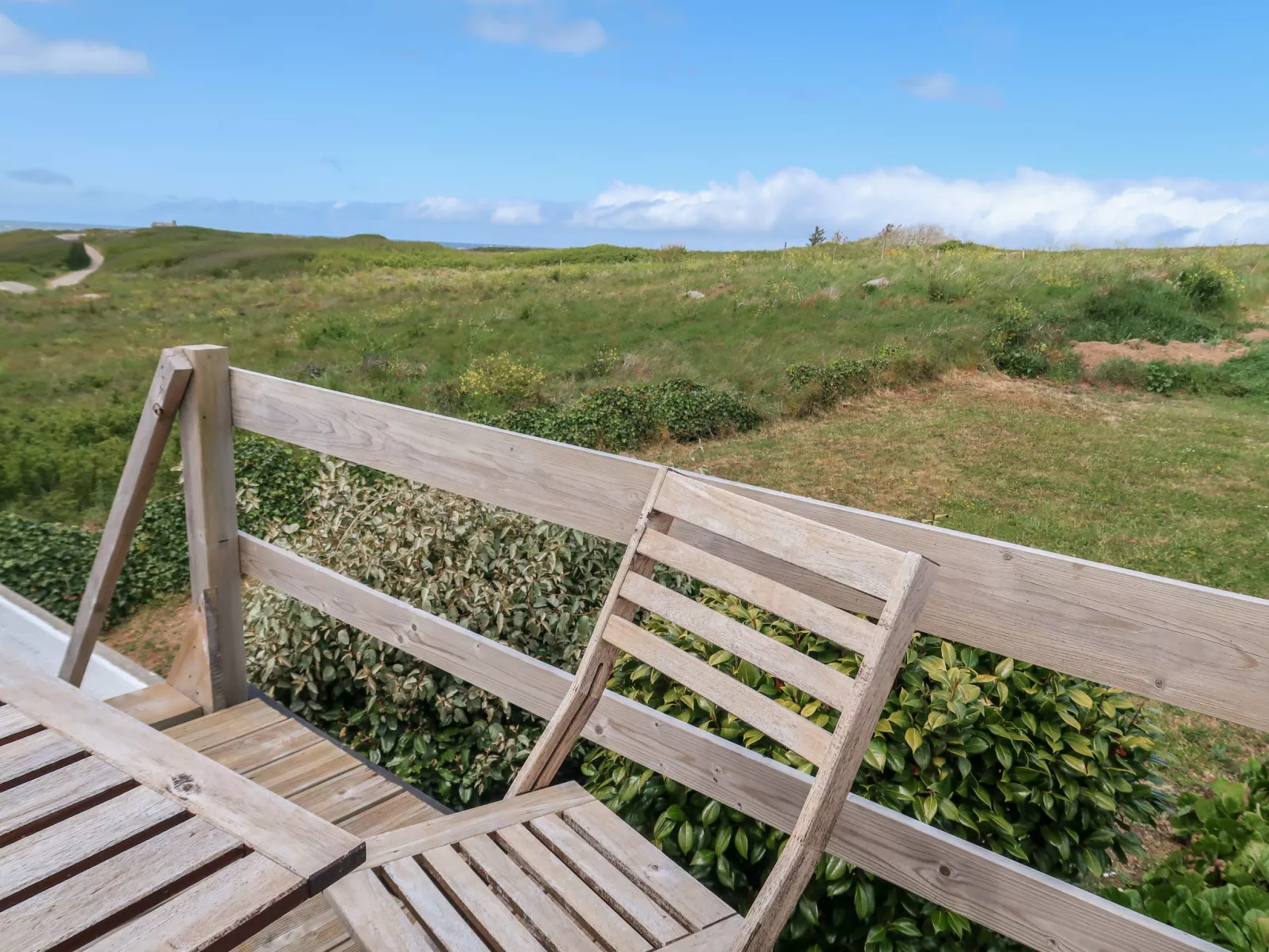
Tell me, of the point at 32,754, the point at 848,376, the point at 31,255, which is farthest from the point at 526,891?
the point at 31,255

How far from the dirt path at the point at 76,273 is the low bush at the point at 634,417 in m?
26.6

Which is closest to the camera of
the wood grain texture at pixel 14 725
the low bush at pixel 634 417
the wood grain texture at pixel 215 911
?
the wood grain texture at pixel 215 911

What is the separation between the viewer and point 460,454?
1.90 meters

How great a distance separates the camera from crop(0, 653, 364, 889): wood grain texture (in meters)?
1.06

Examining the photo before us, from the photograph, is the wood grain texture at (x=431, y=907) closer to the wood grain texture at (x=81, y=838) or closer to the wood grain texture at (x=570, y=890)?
the wood grain texture at (x=570, y=890)

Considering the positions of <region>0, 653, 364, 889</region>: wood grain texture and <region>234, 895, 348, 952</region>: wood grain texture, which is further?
<region>234, 895, 348, 952</region>: wood grain texture

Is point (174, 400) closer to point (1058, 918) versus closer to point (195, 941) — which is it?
point (195, 941)

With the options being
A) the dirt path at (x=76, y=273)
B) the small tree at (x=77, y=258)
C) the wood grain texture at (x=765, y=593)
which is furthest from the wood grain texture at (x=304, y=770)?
the small tree at (x=77, y=258)

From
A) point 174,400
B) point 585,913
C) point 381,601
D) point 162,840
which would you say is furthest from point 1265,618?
point 174,400

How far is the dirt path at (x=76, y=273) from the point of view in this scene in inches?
1220

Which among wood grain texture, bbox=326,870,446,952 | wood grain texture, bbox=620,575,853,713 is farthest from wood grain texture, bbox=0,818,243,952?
wood grain texture, bbox=620,575,853,713

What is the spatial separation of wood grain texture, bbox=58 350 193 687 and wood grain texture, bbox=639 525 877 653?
60.8 inches

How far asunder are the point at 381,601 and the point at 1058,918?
5.37ft

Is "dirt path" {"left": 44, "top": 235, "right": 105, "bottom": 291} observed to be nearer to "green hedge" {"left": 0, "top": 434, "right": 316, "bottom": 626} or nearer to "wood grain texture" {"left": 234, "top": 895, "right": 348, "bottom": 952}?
"green hedge" {"left": 0, "top": 434, "right": 316, "bottom": 626}
